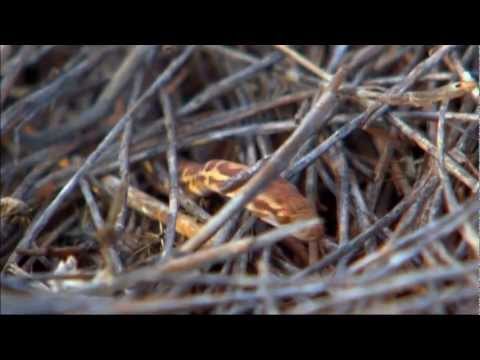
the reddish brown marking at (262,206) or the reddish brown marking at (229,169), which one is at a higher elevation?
the reddish brown marking at (229,169)

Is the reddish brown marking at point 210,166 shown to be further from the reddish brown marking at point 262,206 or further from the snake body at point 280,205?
the reddish brown marking at point 262,206

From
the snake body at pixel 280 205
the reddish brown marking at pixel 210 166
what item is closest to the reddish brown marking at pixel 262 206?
the snake body at pixel 280 205

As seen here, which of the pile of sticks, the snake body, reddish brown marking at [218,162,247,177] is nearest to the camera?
the pile of sticks

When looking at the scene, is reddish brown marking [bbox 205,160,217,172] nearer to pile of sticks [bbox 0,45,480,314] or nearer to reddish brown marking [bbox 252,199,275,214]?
pile of sticks [bbox 0,45,480,314]

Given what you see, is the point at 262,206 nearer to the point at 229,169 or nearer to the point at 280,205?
the point at 280,205

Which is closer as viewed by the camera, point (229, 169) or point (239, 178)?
point (239, 178)

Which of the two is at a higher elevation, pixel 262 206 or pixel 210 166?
pixel 210 166

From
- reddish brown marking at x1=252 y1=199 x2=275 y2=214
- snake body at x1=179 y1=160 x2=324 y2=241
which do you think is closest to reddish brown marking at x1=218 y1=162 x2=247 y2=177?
snake body at x1=179 y1=160 x2=324 y2=241

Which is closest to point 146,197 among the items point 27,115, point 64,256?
point 64,256

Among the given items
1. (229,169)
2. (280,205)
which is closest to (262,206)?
(280,205)

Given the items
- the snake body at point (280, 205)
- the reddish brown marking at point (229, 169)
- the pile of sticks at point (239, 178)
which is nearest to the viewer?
the pile of sticks at point (239, 178)

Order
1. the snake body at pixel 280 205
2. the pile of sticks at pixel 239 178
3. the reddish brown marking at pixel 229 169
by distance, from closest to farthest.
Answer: the pile of sticks at pixel 239 178, the snake body at pixel 280 205, the reddish brown marking at pixel 229 169

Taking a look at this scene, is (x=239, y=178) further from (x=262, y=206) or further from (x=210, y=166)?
(x=210, y=166)
